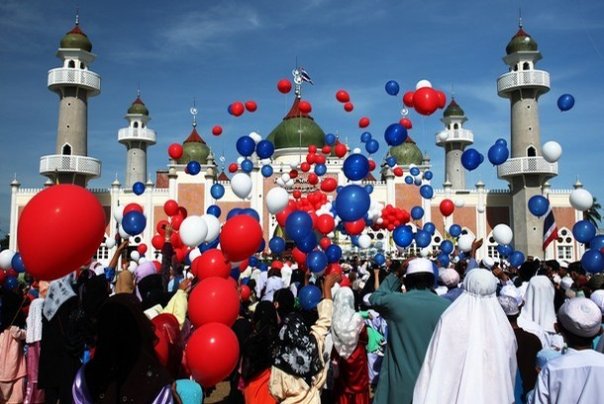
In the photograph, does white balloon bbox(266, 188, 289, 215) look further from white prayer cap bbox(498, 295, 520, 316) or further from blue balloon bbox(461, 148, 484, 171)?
white prayer cap bbox(498, 295, 520, 316)

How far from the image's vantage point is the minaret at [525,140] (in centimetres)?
2689

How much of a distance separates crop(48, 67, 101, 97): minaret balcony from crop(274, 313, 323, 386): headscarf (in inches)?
1043

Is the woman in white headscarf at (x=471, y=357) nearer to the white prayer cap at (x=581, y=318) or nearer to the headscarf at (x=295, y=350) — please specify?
the white prayer cap at (x=581, y=318)

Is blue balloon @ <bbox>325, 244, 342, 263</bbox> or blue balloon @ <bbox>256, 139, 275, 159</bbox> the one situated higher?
blue balloon @ <bbox>256, 139, 275, 159</bbox>

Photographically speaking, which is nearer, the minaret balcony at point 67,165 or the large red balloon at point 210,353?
the large red balloon at point 210,353

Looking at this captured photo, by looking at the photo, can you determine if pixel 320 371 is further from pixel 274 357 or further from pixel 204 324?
pixel 204 324

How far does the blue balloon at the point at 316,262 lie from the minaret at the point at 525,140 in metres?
20.9

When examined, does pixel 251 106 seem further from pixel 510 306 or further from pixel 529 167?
pixel 529 167

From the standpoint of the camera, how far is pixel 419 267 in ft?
11.9

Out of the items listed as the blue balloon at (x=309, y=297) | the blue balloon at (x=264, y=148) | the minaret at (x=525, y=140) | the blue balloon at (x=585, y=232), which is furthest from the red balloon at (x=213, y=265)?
the minaret at (x=525, y=140)

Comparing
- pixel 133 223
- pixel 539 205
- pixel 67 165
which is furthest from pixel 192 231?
pixel 67 165

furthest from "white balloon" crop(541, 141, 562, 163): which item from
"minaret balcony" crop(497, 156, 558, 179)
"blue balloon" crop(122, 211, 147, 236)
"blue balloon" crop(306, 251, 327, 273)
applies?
"minaret balcony" crop(497, 156, 558, 179)

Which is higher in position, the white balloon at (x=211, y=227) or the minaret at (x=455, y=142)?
the minaret at (x=455, y=142)

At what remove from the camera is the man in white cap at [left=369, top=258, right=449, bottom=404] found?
3385 millimetres
